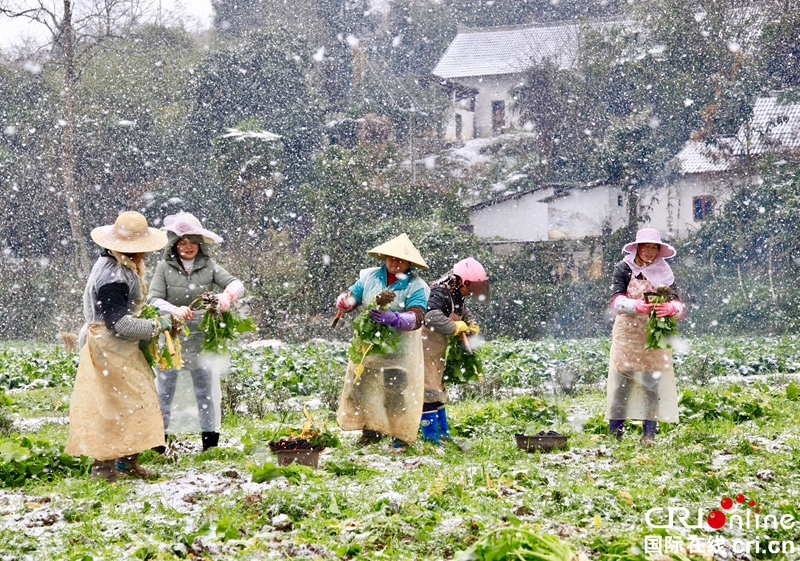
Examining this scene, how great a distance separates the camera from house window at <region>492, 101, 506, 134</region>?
40.0 metres

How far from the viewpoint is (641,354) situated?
25.2 ft

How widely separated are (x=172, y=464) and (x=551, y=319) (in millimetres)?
21192

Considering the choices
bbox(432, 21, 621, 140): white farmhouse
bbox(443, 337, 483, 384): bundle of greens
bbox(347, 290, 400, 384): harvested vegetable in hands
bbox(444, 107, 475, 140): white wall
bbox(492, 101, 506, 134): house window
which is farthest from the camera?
bbox(444, 107, 475, 140): white wall

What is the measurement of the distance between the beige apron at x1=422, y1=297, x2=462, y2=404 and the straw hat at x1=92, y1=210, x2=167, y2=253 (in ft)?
8.50

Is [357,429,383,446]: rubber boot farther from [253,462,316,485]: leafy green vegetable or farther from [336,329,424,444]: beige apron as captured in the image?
[253,462,316,485]: leafy green vegetable

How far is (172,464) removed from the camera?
6824mm

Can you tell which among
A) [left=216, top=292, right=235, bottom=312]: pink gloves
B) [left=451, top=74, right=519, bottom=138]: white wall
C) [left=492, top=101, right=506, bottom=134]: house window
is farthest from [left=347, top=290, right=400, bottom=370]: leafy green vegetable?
[left=451, top=74, right=519, bottom=138]: white wall

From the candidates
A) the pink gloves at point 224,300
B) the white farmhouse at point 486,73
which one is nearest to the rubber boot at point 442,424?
the pink gloves at point 224,300

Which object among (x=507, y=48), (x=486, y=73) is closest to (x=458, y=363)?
(x=486, y=73)

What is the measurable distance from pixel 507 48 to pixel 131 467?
122 ft

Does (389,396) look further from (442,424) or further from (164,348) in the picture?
(164,348)

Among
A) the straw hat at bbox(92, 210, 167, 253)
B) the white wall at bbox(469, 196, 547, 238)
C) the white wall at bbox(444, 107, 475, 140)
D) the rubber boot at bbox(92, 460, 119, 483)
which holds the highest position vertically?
the white wall at bbox(444, 107, 475, 140)

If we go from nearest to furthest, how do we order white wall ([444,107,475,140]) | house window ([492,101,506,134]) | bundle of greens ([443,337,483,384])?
bundle of greens ([443,337,483,384])
house window ([492,101,506,134])
white wall ([444,107,475,140])

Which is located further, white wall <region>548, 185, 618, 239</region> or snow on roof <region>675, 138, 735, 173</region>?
white wall <region>548, 185, 618, 239</region>
